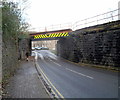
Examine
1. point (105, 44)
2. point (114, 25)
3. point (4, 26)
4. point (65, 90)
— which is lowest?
point (65, 90)

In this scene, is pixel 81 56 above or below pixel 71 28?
below

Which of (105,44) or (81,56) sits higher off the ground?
(105,44)

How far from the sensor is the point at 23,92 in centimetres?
676

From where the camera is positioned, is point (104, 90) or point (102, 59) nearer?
point (104, 90)

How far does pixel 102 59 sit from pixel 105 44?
1.99 metres

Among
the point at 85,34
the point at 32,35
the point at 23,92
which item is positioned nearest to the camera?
the point at 23,92

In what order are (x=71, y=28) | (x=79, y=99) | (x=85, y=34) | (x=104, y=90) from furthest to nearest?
1. (x=71, y=28)
2. (x=85, y=34)
3. (x=104, y=90)
4. (x=79, y=99)

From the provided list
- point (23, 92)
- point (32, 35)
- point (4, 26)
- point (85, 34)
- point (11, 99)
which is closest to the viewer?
point (11, 99)

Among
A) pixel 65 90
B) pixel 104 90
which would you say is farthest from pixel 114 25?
pixel 65 90

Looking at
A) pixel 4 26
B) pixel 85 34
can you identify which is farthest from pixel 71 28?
pixel 4 26

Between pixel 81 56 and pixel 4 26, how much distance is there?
44.7ft

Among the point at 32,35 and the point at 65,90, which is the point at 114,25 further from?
the point at 32,35

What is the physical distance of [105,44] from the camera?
14883 mm

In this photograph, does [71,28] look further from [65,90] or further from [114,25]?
[65,90]
